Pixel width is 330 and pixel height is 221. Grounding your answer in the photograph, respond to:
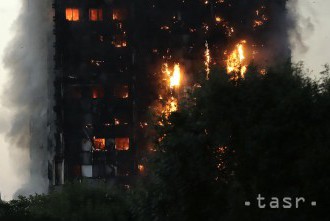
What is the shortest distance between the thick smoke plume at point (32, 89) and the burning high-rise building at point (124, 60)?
1003 cm

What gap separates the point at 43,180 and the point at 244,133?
104 m

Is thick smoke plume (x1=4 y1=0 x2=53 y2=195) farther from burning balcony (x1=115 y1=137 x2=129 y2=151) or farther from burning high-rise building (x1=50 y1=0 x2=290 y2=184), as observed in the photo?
burning balcony (x1=115 y1=137 x2=129 y2=151)

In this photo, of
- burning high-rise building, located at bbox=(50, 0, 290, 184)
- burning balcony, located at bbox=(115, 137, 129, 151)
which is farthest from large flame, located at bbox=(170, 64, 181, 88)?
burning balcony, located at bbox=(115, 137, 129, 151)

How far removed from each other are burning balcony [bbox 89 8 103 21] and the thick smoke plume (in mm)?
12873

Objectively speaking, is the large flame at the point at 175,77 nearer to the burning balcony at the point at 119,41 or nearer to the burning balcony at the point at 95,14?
the burning balcony at the point at 119,41

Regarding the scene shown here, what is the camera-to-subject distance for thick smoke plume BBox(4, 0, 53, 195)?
133 m

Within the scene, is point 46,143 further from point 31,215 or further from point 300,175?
point 300,175

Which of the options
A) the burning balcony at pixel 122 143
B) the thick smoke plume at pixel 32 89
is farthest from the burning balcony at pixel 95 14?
the burning balcony at pixel 122 143

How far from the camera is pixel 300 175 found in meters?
33.8

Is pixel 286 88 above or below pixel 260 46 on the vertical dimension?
below

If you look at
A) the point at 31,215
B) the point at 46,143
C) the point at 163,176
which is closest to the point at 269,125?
the point at 163,176

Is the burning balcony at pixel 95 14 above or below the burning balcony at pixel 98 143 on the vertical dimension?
above

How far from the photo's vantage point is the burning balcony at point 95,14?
121 meters

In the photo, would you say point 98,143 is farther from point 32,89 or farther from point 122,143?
point 32,89
